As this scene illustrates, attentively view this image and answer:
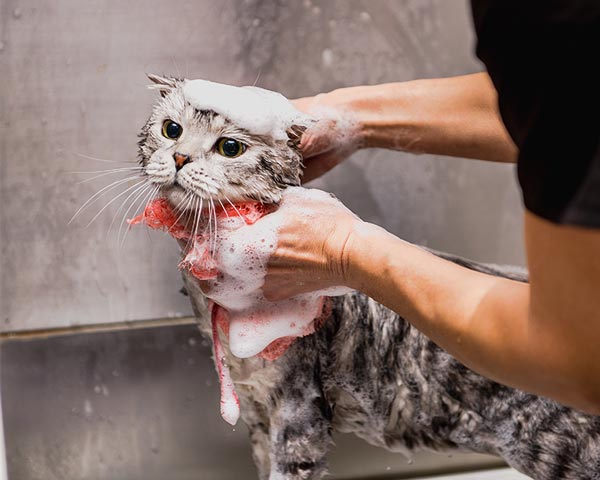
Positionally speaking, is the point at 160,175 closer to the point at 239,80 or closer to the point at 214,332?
the point at 214,332

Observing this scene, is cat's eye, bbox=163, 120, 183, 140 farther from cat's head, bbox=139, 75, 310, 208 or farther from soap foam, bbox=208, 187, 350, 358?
soap foam, bbox=208, 187, 350, 358

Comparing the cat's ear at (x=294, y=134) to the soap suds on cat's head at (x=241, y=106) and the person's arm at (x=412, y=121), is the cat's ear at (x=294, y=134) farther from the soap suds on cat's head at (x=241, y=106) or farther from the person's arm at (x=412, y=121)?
the person's arm at (x=412, y=121)

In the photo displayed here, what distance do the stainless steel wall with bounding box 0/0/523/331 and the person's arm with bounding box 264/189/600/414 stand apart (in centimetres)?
45

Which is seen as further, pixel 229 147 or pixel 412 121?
pixel 412 121

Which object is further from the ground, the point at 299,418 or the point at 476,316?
the point at 476,316

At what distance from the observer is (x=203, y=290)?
1.08 meters

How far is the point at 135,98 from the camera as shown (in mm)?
1371

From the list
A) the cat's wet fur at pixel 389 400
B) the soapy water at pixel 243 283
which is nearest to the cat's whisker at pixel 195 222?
the soapy water at pixel 243 283

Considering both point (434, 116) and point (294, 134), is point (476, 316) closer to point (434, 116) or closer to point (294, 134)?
point (294, 134)

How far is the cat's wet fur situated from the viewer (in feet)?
3.78

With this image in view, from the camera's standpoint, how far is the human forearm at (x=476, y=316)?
28.8 inches

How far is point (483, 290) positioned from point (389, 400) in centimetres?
45

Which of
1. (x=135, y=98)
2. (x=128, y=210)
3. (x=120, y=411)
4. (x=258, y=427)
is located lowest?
(x=120, y=411)

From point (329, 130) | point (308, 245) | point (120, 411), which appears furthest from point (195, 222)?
point (120, 411)
